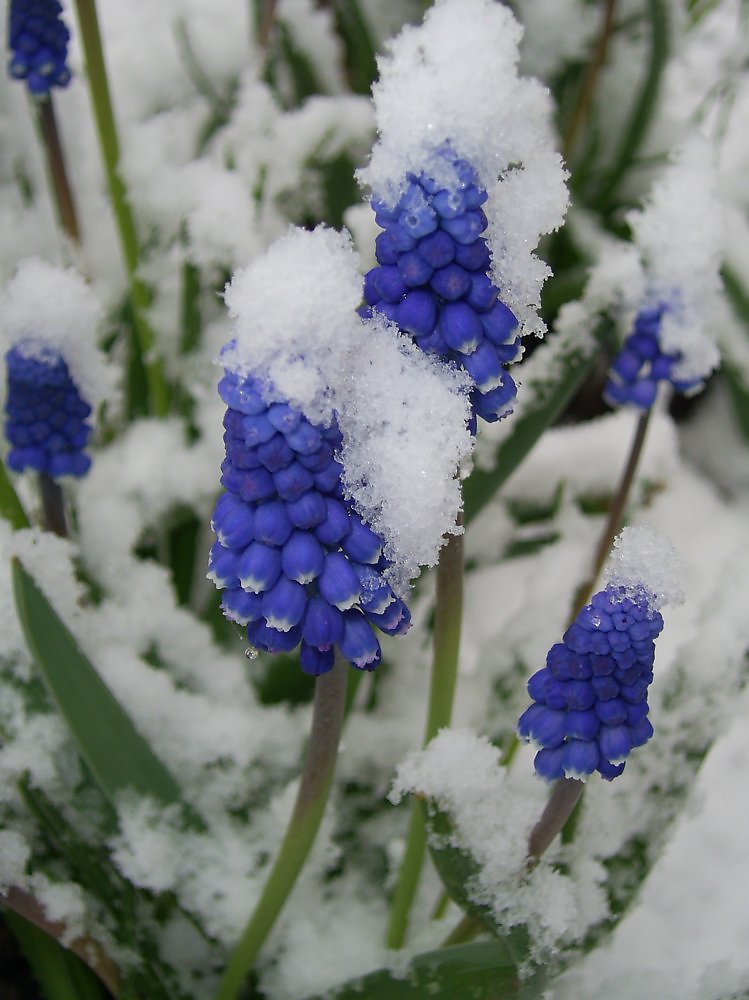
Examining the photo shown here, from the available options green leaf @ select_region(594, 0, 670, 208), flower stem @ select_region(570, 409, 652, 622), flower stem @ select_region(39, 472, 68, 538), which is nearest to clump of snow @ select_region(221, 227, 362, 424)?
flower stem @ select_region(39, 472, 68, 538)

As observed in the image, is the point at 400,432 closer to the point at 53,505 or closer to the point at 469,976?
the point at 469,976

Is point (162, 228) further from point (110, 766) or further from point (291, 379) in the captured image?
point (291, 379)

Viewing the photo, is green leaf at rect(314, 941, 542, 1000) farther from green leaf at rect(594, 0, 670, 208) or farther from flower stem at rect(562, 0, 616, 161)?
green leaf at rect(594, 0, 670, 208)

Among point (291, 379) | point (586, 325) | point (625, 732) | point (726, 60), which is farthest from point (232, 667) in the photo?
point (726, 60)

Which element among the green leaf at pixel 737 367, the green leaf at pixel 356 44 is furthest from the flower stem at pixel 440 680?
the green leaf at pixel 356 44

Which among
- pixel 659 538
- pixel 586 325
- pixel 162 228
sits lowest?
pixel 659 538

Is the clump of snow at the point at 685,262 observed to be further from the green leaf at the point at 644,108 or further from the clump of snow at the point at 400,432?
the green leaf at the point at 644,108
